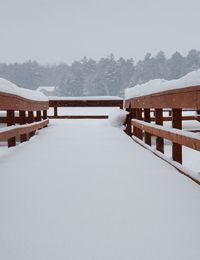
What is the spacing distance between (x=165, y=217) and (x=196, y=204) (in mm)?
378

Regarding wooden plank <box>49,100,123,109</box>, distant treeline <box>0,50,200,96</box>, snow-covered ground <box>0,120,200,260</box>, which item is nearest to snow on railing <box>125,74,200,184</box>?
snow-covered ground <box>0,120,200,260</box>

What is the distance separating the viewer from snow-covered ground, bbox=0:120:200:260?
6.45ft

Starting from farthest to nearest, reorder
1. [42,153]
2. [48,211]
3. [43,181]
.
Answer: [42,153] < [43,181] < [48,211]

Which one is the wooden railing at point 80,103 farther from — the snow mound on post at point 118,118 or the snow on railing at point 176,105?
the snow on railing at point 176,105

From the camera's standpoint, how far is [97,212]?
2.54m

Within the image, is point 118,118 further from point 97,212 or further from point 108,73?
point 108,73

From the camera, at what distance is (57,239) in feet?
6.86

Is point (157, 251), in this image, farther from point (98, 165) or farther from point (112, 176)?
point (98, 165)

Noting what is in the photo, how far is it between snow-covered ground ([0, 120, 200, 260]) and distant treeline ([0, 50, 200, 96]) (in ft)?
307

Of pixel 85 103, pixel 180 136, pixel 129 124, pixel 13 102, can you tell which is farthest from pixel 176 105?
pixel 85 103

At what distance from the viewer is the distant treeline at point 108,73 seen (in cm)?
10238

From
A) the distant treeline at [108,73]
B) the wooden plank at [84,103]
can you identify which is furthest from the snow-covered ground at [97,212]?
the distant treeline at [108,73]

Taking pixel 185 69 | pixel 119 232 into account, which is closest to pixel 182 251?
pixel 119 232

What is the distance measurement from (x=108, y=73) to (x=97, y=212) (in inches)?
4181
